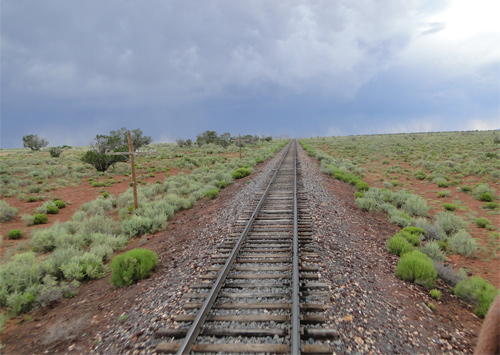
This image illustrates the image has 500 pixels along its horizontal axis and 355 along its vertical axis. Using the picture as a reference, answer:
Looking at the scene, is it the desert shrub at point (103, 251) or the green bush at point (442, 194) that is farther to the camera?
the green bush at point (442, 194)

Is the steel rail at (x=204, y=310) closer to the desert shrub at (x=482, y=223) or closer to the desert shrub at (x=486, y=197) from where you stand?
the desert shrub at (x=482, y=223)

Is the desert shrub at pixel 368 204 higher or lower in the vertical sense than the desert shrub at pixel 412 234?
higher

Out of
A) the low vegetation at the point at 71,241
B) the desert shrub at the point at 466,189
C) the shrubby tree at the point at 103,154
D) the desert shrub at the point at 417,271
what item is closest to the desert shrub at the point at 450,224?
the desert shrub at the point at 417,271

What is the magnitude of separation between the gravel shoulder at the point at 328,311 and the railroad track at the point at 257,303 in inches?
11.1

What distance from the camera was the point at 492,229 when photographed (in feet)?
34.2

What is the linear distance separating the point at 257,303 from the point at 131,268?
3.35m

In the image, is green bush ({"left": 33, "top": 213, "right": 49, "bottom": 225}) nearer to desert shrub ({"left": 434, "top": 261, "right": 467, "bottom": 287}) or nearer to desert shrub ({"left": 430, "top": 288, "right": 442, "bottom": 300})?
desert shrub ({"left": 430, "top": 288, "right": 442, "bottom": 300})

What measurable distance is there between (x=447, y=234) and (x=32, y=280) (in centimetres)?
1349

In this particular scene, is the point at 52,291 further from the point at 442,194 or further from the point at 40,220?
the point at 442,194

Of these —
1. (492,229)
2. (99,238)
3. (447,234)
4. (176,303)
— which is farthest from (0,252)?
(492,229)

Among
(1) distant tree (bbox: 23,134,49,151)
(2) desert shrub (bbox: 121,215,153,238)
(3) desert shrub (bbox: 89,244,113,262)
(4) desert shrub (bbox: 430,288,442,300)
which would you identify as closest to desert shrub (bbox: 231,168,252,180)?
(2) desert shrub (bbox: 121,215,153,238)

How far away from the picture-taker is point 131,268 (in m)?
6.16

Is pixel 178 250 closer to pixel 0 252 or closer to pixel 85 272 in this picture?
pixel 85 272

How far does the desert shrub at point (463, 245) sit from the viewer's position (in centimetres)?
812
